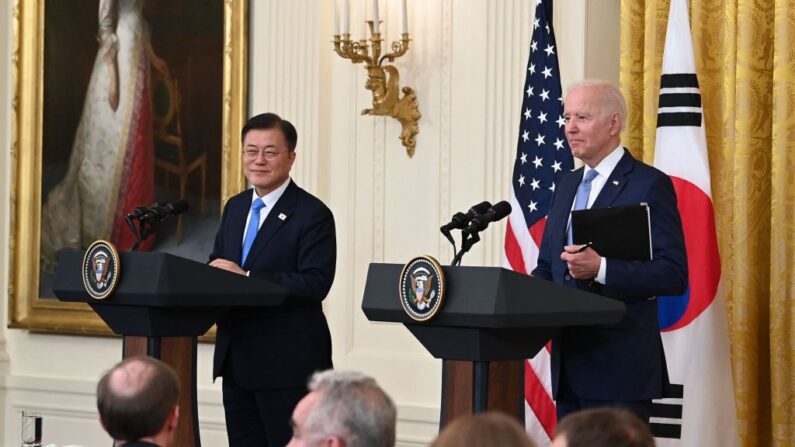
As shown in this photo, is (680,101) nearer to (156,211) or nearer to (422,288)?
(422,288)

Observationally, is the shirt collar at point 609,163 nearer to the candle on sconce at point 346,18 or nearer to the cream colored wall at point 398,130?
the cream colored wall at point 398,130

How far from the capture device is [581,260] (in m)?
4.13

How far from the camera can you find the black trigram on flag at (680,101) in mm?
5609

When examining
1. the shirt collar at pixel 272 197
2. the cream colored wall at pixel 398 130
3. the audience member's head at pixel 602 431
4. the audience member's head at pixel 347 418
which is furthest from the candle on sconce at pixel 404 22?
the audience member's head at pixel 602 431

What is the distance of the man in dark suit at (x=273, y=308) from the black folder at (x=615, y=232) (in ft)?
4.24

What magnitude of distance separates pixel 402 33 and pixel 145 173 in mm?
2134

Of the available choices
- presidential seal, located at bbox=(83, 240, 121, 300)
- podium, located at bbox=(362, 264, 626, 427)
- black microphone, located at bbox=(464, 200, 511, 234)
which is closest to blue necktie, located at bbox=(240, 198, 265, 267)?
presidential seal, located at bbox=(83, 240, 121, 300)

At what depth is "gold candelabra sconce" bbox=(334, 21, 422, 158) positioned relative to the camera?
6.73m

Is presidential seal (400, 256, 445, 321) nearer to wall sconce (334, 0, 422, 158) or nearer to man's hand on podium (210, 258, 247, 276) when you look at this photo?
man's hand on podium (210, 258, 247, 276)

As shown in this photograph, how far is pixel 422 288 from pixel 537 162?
7.24ft

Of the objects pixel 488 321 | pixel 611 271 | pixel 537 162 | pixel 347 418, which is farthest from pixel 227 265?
pixel 347 418

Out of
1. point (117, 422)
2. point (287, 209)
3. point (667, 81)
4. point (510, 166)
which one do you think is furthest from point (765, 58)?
point (117, 422)

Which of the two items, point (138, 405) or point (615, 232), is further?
point (615, 232)

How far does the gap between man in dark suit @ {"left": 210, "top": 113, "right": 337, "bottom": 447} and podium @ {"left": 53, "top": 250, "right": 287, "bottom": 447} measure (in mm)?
153
